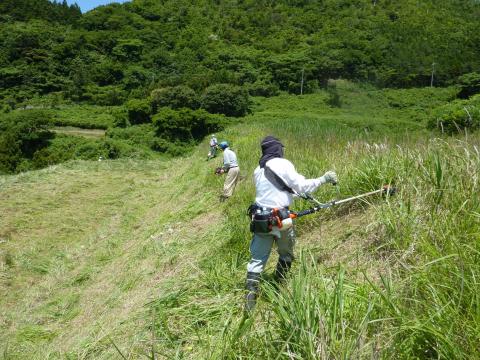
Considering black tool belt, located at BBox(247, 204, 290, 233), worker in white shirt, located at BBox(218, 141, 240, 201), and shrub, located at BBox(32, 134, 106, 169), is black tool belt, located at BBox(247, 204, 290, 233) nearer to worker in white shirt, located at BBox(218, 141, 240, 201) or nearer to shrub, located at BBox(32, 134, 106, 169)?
worker in white shirt, located at BBox(218, 141, 240, 201)

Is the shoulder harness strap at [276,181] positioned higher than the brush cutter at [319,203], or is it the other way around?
the shoulder harness strap at [276,181]

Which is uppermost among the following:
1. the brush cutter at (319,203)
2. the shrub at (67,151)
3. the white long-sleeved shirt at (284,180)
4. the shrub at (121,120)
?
the white long-sleeved shirt at (284,180)

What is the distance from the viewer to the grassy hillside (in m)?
2.09

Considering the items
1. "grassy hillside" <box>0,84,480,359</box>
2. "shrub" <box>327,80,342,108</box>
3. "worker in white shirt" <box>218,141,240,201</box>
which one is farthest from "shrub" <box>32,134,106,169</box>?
"shrub" <box>327,80,342,108</box>

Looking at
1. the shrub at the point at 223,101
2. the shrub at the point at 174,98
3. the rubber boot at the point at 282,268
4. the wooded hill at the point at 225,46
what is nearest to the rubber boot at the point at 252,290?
the rubber boot at the point at 282,268

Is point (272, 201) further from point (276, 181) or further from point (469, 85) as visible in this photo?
point (469, 85)

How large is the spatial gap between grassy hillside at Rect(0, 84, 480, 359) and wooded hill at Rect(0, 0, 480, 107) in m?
42.8

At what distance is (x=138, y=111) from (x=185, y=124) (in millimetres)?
8185

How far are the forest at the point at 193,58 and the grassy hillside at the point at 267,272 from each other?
23689 millimetres

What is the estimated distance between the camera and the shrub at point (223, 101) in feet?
147

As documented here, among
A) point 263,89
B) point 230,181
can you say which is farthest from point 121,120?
point 230,181

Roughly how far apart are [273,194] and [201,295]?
4.11 ft

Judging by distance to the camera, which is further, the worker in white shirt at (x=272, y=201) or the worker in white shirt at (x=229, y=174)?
the worker in white shirt at (x=229, y=174)

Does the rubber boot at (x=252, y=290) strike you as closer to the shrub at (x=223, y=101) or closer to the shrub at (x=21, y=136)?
the shrub at (x=21, y=136)
